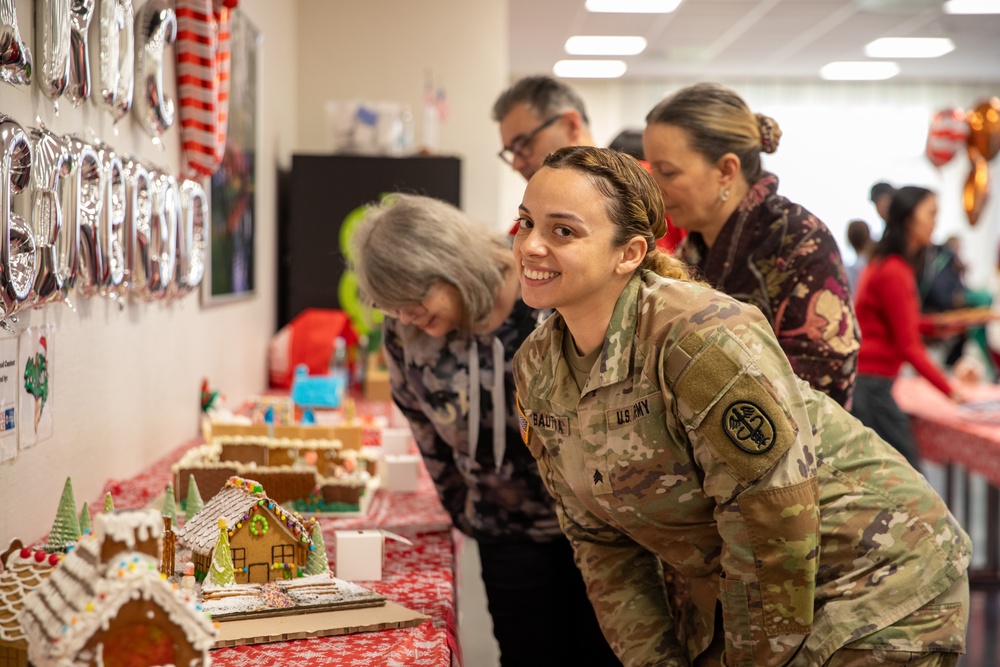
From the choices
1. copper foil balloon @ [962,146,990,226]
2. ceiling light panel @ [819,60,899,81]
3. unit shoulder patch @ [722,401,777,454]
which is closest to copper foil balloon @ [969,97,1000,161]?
copper foil balloon @ [962,146,990,226]

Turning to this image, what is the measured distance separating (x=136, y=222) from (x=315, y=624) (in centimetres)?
123

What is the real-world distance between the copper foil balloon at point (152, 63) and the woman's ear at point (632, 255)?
1.45m

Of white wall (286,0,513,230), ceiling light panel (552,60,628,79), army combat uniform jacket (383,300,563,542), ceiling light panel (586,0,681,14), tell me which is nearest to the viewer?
army combat uniform jacket (383,300,563,542)

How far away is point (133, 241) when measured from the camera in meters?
2.29

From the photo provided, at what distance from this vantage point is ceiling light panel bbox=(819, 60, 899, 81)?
1016 cm

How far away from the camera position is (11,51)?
62.2 inches

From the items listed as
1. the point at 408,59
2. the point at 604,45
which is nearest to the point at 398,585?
the point at 408,59

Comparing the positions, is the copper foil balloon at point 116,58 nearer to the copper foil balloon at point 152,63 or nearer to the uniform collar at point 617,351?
the copper foil balloon at point 152,63

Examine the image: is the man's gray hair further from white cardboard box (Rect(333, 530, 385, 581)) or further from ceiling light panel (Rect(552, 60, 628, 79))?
ceiling light panel (Rect(552, 60, 628, 79))

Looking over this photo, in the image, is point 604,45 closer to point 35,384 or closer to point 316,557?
point 35,384

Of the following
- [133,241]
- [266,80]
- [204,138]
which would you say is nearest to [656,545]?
[133,241]

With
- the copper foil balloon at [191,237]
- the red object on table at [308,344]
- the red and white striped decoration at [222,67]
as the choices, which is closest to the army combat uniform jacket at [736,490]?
the copper foil balloon at [191,237]

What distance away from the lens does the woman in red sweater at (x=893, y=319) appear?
13.1ft

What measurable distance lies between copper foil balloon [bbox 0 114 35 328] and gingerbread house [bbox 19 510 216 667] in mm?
728
